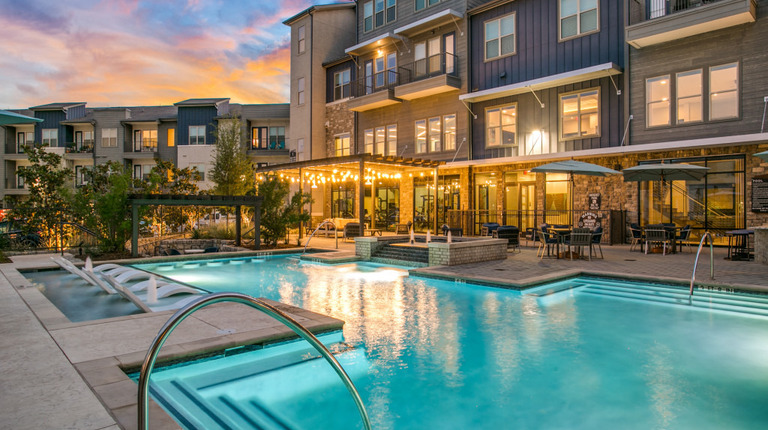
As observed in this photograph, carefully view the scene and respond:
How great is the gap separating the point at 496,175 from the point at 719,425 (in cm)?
1687

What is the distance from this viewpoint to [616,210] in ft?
54.2

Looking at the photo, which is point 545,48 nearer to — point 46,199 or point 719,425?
point 719,425

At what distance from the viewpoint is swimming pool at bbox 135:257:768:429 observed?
404cm

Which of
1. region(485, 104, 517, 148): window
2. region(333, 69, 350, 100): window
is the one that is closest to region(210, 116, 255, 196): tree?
region(333, 69, 350, 100): window

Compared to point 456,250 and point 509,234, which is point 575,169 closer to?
point 509,234

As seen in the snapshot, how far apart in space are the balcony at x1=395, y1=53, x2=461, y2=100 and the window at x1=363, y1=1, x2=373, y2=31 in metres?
4.13

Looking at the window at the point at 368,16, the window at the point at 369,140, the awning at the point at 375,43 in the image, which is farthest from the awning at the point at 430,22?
the window at the point at 369,140

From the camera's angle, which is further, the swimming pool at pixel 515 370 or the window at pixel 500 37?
the window at pixel 500 37

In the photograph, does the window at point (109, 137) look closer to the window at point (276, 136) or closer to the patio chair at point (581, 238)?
the window at point (276, 136)

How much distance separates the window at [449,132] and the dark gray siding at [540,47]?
5.53 feet

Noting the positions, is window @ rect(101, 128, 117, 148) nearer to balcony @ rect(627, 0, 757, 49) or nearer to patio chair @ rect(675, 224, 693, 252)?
balcony @ rect(627, 0, 757, 49)

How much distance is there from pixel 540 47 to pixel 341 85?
1192 centimetres

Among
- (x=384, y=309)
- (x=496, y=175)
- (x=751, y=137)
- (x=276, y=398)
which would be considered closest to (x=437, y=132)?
(x=496, y=175)

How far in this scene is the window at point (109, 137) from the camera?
38.2 metres
